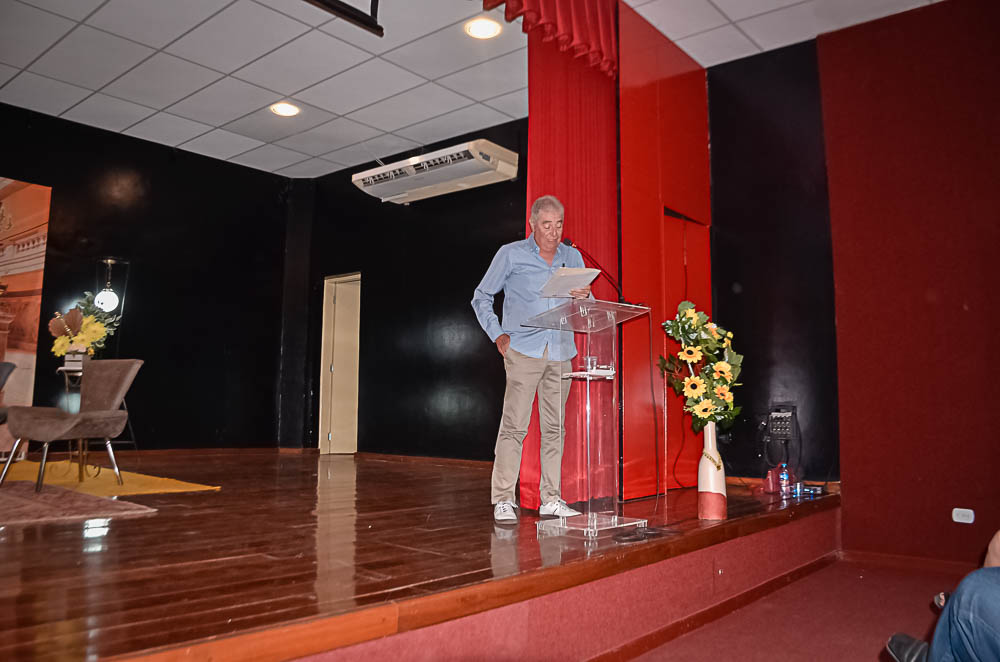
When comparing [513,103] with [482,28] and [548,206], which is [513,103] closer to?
[482,28]

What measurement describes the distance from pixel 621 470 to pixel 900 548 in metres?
1.77

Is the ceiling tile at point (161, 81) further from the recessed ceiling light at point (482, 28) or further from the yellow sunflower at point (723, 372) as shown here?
the yellow sunflower at point (723, 372)

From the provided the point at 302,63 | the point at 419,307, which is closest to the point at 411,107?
the point at 302,63

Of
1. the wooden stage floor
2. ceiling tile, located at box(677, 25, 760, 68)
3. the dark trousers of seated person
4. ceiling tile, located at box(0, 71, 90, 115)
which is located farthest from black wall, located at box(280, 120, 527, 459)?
the dark trousers of seated person

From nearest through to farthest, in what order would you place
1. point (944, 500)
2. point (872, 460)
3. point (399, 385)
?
point (944, 500)
point (872, 460)
point (399, 385)

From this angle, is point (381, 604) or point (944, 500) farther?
point (944, 500)

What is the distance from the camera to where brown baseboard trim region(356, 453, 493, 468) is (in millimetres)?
6715

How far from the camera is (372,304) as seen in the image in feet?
26.3

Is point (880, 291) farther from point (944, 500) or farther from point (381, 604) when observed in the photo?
point (381, 604)

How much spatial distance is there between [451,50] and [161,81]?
8.50 ft

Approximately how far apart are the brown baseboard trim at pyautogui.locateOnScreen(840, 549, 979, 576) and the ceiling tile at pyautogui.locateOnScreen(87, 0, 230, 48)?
552 centimetres

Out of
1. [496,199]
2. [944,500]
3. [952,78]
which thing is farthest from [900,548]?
[496,199]

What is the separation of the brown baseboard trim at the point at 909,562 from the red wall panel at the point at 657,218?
45.6 inches

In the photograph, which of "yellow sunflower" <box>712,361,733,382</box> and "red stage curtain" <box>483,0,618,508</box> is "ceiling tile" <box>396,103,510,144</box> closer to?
"red stage curtain" <box>483,0,618,508</box>
